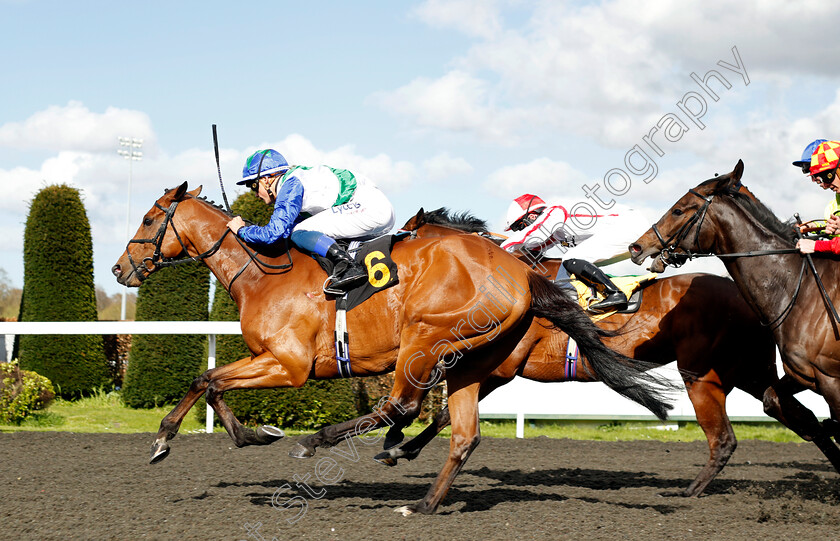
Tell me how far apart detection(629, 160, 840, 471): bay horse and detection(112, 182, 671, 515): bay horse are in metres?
0.78

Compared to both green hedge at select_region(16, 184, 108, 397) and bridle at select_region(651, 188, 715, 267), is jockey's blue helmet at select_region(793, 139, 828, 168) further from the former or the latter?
green hedge at select_region(16, 184, 108, 397)

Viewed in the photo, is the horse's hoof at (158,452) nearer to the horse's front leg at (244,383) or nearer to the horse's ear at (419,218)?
the horse's front leg at (244,383)

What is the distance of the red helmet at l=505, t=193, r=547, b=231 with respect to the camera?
559 cm

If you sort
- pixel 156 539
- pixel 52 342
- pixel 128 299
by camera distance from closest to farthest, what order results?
pixel 156 539
pixel 52 342
pixel 128 299

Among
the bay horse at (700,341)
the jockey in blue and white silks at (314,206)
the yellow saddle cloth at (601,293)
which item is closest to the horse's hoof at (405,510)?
the bay horse at (700,341)

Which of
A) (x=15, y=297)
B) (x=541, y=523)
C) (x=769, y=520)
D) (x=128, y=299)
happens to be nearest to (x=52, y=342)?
(x=541, y=523)

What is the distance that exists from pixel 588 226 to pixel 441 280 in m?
1.76

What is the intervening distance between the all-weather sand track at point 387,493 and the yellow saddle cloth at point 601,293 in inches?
48.9

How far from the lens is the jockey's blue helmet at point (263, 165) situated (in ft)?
15.6

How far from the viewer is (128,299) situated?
129ft

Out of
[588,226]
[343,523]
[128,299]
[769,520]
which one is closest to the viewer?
[343,523]

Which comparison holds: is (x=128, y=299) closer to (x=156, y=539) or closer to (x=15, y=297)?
(x=15, y=297)

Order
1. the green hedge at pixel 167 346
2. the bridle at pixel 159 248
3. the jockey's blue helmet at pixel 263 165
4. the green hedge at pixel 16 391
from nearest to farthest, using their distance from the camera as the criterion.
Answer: the jockey's blue helmet at pixel 263 165, the bridle at pixel 159 248, the green hedge at pixel 16 391, the green hedge at pixel 167 346

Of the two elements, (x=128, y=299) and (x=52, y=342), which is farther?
(x=128, y=299)
